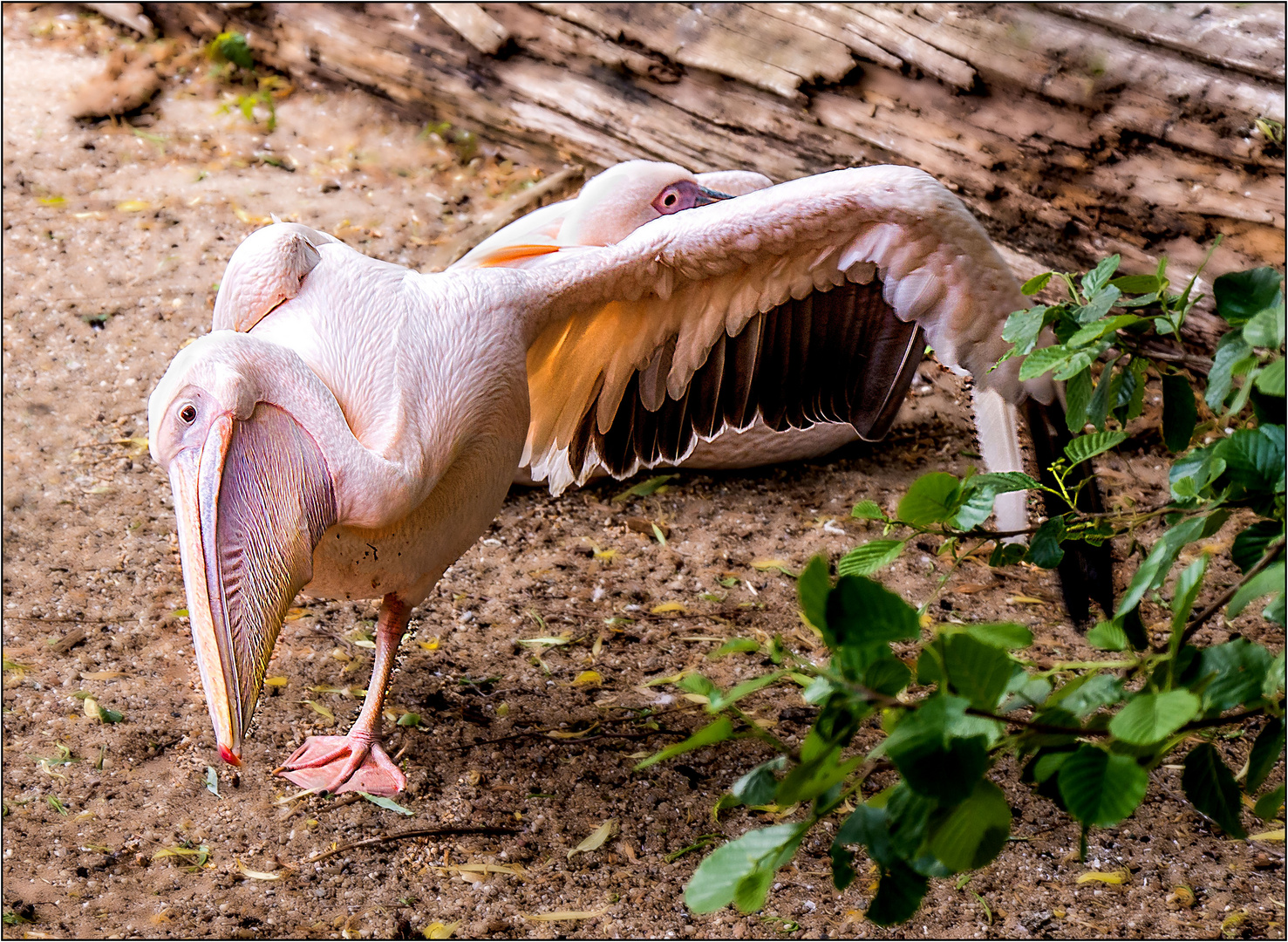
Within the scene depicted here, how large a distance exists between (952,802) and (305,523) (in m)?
1.31

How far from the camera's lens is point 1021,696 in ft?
3.61

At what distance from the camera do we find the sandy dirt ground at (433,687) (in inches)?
84.0

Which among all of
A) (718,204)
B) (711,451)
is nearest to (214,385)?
(718,204)

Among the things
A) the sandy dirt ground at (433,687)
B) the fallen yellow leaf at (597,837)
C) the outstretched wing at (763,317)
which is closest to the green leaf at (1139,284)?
the outstretched wing at (763,317)

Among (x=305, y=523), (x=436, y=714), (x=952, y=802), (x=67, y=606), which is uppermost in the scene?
(x=952, y=802)

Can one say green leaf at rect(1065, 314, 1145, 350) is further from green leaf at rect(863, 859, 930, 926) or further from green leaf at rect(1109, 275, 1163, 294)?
green leaf at rect(863, 859, 930, 926)

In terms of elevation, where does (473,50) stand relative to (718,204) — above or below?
below

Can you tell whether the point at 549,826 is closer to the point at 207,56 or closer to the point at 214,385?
the point at 214,385

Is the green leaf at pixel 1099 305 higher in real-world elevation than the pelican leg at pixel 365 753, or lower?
higher

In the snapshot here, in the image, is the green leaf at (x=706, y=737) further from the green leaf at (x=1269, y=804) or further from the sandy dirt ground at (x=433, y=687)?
the sandy dirt ground at (x=433, y=687)

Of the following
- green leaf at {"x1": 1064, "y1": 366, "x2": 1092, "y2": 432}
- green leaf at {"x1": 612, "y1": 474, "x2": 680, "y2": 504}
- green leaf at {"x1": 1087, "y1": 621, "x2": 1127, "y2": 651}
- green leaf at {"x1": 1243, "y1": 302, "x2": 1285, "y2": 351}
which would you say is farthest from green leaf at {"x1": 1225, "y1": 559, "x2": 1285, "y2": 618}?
green leaf at {"x1": 612, "y1": 474, "x2": 680, "y2": 504}

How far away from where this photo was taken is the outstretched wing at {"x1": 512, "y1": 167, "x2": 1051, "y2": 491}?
2.29 metres

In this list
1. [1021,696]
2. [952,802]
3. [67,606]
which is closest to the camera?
[952,802]

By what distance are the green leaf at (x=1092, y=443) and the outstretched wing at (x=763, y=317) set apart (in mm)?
890
